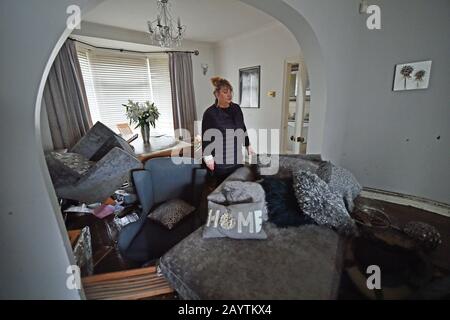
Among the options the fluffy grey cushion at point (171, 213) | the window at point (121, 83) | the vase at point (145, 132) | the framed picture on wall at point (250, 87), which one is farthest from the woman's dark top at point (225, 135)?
the window at point (121, 83)

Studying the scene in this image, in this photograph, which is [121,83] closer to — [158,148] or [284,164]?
[158,148]

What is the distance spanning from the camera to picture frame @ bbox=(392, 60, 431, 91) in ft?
5.57

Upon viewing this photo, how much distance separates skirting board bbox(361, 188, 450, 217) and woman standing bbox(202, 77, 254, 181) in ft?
4.17

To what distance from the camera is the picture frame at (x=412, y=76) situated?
1.70 m

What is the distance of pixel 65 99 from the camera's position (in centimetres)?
262

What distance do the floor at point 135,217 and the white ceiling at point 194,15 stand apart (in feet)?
7.46

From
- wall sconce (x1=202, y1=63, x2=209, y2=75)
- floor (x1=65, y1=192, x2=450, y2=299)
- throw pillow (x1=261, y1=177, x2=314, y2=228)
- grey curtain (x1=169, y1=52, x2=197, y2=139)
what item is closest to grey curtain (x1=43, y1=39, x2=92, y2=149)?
floor (x1=65, y1=192, x2=450, y2=299)

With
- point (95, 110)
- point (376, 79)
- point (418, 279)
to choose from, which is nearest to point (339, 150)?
point (376, 79)

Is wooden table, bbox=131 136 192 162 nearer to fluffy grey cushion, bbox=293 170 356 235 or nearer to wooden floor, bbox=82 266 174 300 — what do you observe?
wooden floor, bbox=82 266 174 300

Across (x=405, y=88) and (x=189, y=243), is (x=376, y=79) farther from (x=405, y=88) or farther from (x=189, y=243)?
(x=189, y=243)

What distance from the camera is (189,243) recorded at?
1.24m

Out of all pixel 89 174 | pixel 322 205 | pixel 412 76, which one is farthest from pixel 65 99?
pixel 412 76

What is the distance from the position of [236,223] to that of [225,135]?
2.87ft

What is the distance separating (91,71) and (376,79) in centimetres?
387
